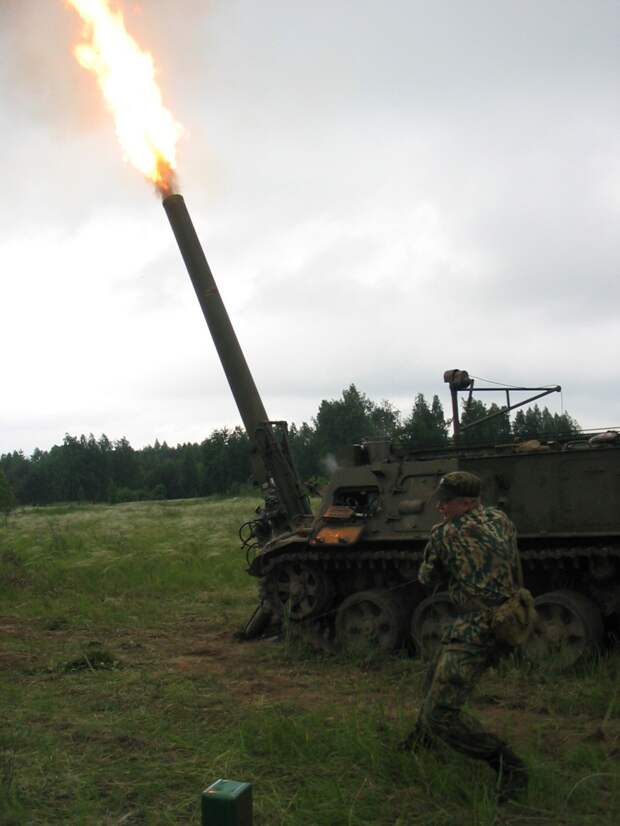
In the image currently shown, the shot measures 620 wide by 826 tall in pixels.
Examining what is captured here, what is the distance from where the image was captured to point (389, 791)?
542cm

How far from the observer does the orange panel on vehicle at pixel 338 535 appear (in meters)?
10.2

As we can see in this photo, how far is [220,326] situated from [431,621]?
17.7 ft

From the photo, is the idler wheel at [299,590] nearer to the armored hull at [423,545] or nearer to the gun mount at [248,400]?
the armored hull at [423,545]

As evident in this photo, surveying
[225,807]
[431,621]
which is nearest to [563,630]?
[431,621]

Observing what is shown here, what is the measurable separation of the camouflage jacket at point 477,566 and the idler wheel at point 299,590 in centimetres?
544

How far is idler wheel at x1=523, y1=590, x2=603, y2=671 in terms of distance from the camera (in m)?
8.66

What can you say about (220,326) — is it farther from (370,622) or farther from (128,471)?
(128,471)

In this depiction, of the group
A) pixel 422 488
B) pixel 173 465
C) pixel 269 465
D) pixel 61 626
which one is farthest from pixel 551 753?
pixel 173 465

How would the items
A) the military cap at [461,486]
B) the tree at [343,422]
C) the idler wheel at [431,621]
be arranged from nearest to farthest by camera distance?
the military cap at [461,486], the idler wheel at [431,621], the tree at [343,422]

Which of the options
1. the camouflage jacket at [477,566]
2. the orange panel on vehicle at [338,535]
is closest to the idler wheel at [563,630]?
the orange panel on vehicle at [338,535]

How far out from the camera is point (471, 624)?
523 centimetres

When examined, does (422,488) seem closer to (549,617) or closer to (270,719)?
(549,617)

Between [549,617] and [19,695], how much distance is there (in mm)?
4856

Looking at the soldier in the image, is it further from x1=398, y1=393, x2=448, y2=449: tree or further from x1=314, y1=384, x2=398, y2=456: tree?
x1=314, y1=384, x2=398, y2=456: tree
